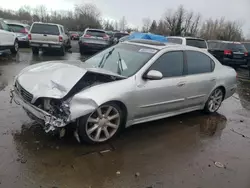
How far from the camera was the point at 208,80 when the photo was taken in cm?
552

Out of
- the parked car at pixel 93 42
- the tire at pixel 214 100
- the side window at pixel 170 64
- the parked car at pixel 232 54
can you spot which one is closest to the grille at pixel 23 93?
the side window at pixel 170 64

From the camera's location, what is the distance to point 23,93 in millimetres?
3977

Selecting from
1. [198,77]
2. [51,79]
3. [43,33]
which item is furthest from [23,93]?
[43,33]

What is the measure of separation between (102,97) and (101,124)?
0.48 m

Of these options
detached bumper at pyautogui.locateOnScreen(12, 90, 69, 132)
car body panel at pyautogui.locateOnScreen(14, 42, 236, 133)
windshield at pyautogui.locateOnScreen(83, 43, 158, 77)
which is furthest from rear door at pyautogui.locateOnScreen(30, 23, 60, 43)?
detached bumper at pyautogui.locateOnScreen(12, 90, 69, 132)

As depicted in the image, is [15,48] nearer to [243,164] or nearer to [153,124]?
[153,124]

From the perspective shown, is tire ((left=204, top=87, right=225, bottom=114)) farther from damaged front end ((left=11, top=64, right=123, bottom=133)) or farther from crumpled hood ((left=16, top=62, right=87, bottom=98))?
crumpled hood ((left=16, top=62, right=87, bottom=98))

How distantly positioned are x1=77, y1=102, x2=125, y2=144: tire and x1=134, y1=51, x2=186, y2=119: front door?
1.27 feet

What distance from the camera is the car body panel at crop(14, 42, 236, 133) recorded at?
3.61 metres

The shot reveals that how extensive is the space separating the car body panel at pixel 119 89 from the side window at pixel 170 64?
8 cm

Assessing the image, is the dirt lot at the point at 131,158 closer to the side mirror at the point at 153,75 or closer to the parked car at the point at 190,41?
the side mirror at the point at 153,75

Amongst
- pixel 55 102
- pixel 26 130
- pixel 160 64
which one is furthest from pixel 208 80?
pixel 26 130

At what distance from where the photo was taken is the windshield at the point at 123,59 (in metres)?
4.43

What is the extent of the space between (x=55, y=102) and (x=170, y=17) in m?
48.7
